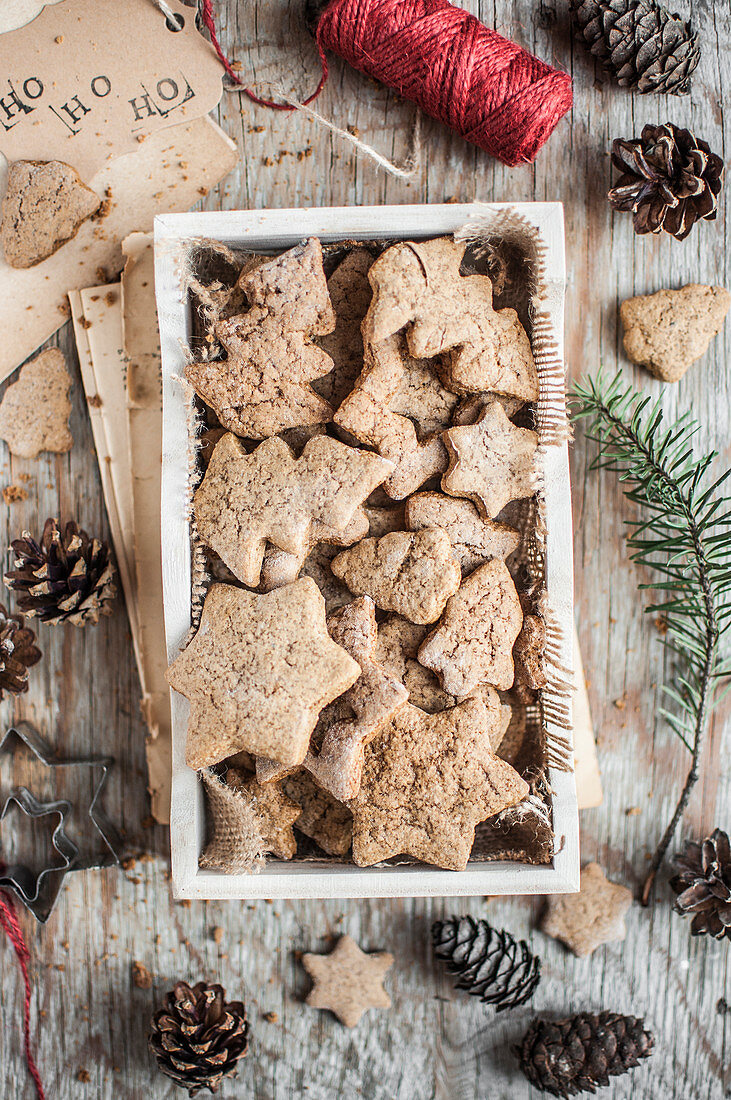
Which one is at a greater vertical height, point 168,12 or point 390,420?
point 168,12

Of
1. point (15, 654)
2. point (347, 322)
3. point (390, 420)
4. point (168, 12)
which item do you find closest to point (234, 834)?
point (15, 654)

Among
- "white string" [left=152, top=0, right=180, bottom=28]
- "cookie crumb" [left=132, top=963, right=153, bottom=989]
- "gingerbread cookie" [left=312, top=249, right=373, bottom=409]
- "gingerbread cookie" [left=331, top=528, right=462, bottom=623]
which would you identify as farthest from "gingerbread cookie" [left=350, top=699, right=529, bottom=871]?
"white string" [left=152, top=0, right=180, bottom=28]

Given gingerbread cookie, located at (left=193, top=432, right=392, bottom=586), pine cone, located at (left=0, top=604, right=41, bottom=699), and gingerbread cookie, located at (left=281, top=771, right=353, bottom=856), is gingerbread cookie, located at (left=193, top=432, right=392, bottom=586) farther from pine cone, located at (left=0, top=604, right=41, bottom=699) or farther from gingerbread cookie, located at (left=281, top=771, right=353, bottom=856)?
pine cone, located at (left=0, top=604, right=41, bottom=699)

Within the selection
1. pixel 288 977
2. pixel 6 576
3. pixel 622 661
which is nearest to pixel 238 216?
pixel 6 576

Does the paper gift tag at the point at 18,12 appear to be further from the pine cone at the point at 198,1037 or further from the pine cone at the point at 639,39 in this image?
the pine cone at the point at 198,1037

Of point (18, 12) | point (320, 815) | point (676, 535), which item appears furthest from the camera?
point (676, 535)

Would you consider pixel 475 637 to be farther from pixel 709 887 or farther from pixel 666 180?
pixel 666 180
